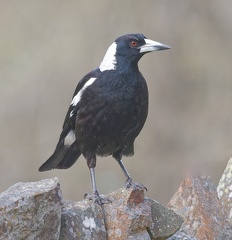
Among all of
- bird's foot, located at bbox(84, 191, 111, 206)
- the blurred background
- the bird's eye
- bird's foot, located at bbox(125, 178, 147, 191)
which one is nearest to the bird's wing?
the bird's eye

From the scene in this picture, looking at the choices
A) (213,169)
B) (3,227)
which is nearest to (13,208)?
(3,227)

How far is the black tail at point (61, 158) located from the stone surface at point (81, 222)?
1.50 meters

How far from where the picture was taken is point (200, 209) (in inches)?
197

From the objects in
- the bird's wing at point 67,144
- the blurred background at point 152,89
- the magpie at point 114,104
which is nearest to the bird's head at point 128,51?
the magpie at point 114,104

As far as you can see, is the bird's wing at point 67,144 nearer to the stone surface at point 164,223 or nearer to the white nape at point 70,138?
the white nape at point 70,138

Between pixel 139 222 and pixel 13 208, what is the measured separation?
29.9 inches

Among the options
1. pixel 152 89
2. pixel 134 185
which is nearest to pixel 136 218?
pixel 134 185

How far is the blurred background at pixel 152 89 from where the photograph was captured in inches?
528

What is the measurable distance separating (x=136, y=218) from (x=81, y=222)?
311 mm

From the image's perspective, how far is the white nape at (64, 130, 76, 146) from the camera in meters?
6.04

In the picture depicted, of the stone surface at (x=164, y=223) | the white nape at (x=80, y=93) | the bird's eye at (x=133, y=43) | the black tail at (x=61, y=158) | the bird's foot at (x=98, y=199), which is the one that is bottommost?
the stone surface at (x=164, y=223)

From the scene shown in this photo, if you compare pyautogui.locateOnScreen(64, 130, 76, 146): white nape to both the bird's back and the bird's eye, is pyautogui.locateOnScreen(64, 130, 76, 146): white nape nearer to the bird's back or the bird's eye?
the bird's back

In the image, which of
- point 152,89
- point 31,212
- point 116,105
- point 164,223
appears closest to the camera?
point 31,212

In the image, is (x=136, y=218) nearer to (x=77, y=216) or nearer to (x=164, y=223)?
(x=164, y=223)
